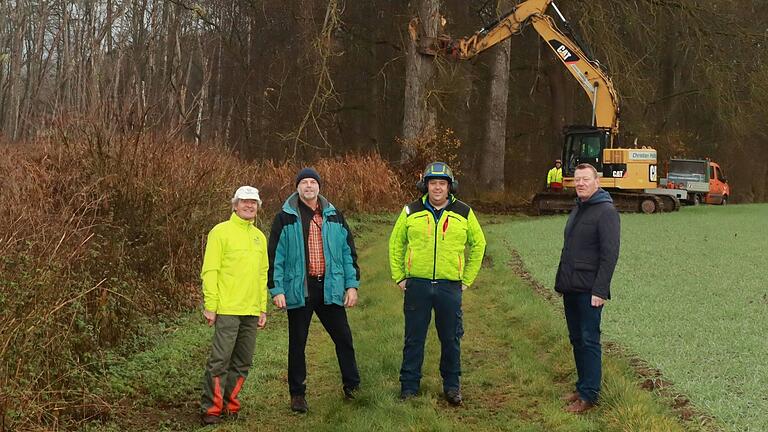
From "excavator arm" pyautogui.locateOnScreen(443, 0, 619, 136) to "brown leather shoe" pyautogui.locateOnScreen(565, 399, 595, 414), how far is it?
1907 cm

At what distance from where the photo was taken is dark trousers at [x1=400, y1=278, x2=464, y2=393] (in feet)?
19.4

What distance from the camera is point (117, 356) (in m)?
6.36

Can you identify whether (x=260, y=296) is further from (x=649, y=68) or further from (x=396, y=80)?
(x=649, y=68)

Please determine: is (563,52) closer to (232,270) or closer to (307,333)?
(307,333)

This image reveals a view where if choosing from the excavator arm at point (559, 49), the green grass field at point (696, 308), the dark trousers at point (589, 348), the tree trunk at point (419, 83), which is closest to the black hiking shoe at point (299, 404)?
the dark trousers at point (589, 348)

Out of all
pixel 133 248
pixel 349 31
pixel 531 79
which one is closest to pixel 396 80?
pixel 349 31

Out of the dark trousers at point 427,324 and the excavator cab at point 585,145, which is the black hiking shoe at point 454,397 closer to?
the dark trousers at point 427,324

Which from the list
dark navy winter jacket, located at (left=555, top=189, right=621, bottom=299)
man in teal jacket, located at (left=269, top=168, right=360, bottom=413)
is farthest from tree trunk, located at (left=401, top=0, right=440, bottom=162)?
dark navy winter jacket, located at (left=555, top=189, right=621, bottom=299)

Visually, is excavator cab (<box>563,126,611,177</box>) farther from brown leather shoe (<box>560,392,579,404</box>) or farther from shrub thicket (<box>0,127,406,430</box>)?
brown leather shoe (<box>560,392,579,404</box>)

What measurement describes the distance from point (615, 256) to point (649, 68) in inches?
1297

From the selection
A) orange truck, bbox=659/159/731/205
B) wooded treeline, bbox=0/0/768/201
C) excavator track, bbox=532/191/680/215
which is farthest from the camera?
orange truck, bbox=659/159/731/205

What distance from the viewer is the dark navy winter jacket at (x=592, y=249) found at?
556 centimetres

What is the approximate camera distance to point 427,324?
6008 millimetres

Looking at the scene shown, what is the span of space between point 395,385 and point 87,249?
2.92 m
